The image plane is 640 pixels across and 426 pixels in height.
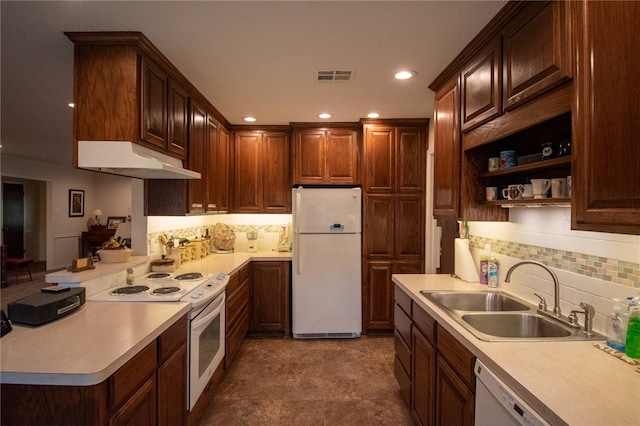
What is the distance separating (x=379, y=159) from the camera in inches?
143

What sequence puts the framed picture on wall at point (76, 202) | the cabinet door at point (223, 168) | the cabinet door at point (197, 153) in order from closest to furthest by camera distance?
1. the cabinet door at point (197, 153)
2. the cabinet door at point (223, 168)
3. the framed picture on wall at point (76, 202)

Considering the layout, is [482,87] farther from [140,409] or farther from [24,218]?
[24,218]

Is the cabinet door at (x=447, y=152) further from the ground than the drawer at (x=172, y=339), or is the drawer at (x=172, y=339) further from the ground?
the cabinet door at (x=447, y=152)

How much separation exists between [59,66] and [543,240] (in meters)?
3.28

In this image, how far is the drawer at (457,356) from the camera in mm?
1350

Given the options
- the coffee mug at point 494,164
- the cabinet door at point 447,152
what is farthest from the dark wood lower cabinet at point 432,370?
the coffee mug at point 494,164

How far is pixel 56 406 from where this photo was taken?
1.13 metres

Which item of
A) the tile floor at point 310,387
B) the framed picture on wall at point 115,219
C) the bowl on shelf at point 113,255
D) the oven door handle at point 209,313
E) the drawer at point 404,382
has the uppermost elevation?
the framed picture on wall at point 115,219

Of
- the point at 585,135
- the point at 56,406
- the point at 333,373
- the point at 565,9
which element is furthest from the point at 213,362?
the point at 565,9

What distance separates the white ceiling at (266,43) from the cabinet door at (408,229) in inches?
41.4

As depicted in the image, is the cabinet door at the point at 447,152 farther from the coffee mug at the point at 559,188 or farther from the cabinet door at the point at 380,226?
the cabinet door at the point at 380,226

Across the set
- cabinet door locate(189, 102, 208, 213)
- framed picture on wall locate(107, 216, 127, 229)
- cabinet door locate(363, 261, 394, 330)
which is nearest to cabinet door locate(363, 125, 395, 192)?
cabinet door locate(363, 261, 394, 330)

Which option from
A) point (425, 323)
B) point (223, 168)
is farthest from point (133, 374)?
point (223, 168)

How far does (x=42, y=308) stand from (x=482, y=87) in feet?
8.15
